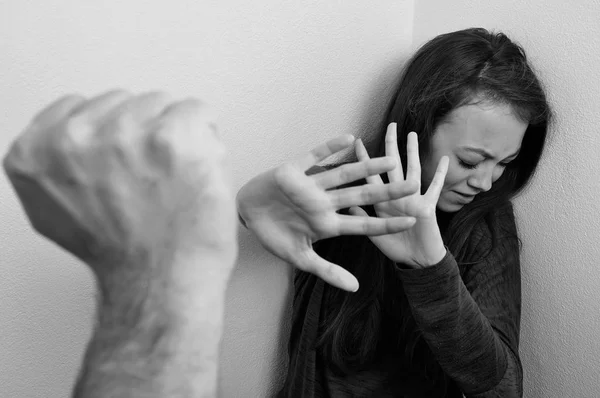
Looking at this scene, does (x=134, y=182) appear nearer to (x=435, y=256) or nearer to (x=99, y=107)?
(x=99, y=107)

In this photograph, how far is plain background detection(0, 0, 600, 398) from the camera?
835mm

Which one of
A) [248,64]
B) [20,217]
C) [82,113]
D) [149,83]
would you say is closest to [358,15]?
[248,64]

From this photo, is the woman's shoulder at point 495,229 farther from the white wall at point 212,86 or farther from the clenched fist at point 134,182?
the clenched fist at point 134,182

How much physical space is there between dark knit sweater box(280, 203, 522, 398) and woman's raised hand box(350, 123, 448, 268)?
0.02 m

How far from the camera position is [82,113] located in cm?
48

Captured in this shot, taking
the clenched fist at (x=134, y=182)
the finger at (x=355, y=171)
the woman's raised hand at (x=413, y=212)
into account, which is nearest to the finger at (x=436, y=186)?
the woman's raised hand at (x=413, y=212)

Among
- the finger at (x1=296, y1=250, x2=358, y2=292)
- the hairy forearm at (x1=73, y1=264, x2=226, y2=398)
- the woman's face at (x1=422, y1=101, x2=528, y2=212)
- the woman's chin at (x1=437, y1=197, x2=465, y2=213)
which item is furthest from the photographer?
the woman's chin at (x1=437, y1=197, x2=465, y2=213)

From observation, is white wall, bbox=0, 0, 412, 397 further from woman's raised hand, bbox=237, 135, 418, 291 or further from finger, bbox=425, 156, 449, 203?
finger, bbox=425, 156, 449, 203

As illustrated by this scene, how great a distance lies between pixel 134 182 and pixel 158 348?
0.13m

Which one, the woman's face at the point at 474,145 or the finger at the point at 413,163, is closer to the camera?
the finger at the point at 413,163

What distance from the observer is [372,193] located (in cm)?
83

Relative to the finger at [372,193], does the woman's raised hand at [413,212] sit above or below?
below

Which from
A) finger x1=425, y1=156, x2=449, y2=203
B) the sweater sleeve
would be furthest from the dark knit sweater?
finger x1=425, y1=156, x2=449, y2=203

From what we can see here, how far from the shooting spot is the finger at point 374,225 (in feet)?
2.65
